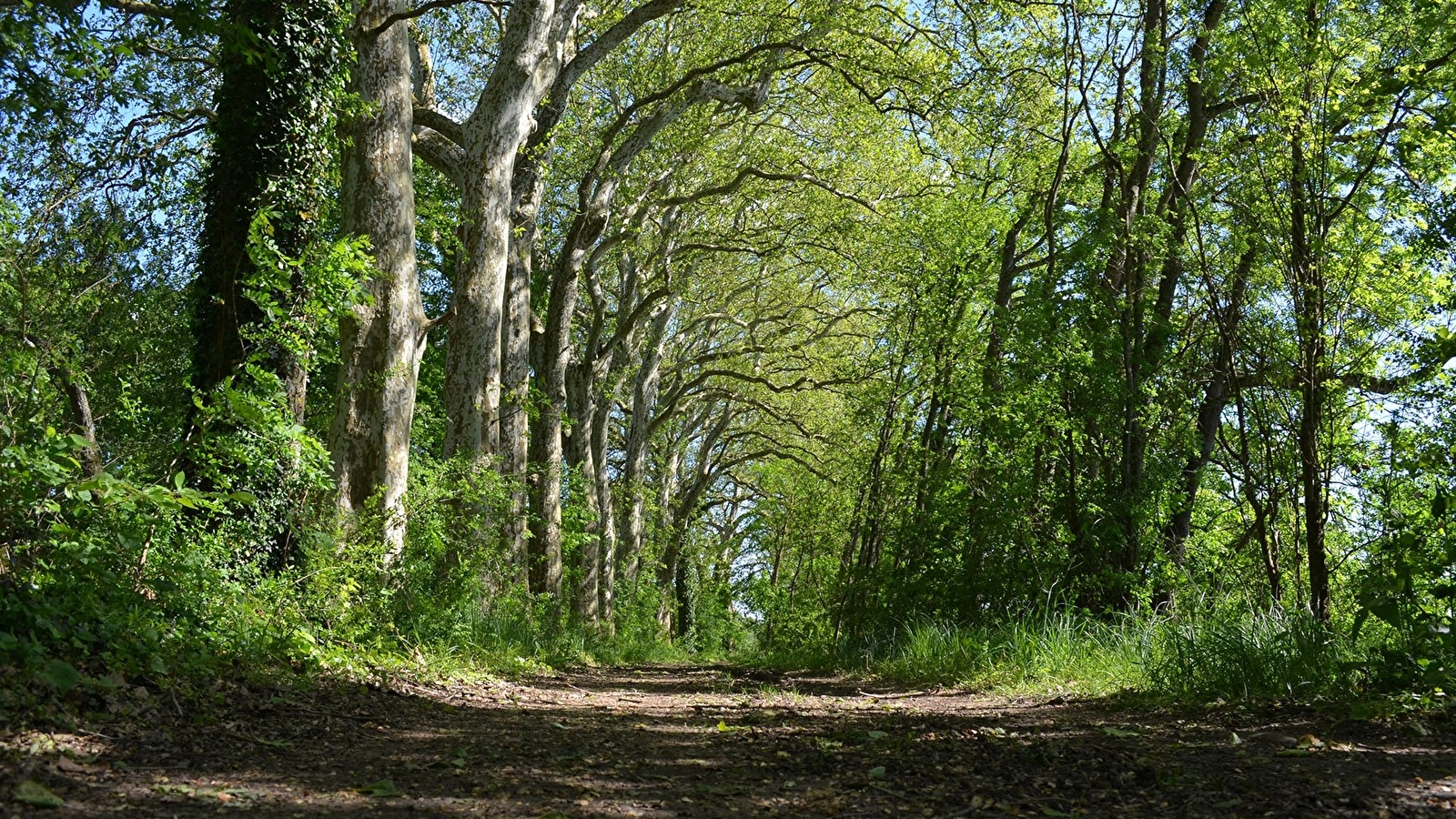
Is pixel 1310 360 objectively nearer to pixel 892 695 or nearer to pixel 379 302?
pixel 892 695

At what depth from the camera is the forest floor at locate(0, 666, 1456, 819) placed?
354 centimetres

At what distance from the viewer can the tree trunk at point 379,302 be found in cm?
915

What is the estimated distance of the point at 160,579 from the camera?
5.64 m

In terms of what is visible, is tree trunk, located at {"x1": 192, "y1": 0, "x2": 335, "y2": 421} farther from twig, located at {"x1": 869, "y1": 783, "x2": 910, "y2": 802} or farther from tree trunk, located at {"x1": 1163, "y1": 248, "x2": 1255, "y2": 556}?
tree trunk, located at {"x1": 1163, "y1": 248, "x2": 1255, "y2": 556}

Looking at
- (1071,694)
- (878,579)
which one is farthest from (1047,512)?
(1071,694)

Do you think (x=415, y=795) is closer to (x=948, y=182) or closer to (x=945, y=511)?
(x=945, y=511)

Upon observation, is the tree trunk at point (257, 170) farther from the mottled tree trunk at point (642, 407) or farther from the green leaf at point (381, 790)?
the mottled tree trunk at point (642, 407)

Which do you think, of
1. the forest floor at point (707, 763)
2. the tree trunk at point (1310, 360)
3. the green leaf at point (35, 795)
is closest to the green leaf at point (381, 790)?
the forest floor at point (707, 763)

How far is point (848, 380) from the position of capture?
19938mm

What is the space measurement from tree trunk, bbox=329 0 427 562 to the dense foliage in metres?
0.04

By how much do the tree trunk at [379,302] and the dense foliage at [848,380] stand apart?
38mm

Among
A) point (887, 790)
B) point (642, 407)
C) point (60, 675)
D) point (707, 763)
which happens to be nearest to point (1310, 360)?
point (887, 790)

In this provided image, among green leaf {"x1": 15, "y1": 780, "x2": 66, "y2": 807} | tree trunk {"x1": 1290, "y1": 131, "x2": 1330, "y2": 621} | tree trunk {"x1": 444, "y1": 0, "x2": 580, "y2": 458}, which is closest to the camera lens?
green leaf {"x1": 15, "y1": 780, "x2": 66, "y2": 807}

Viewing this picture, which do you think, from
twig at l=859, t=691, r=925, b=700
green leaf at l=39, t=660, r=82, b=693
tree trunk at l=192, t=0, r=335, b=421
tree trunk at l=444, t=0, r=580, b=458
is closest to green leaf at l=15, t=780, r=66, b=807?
green leaf at l=39, t=660, r=82, b=693
